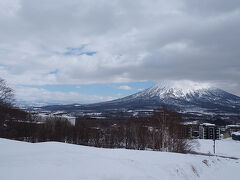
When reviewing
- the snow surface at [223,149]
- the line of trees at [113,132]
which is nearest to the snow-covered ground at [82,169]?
the line of trees at [113,132]

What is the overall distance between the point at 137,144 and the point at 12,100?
23991 millimetres


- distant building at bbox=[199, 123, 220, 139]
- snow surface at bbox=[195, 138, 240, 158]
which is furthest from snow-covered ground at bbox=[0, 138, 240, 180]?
snow surface at bbox=[195, 138, 240, 158]

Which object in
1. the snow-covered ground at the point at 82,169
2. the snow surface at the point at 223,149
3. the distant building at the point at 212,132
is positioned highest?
the snow-covered ground at the point at 82,169

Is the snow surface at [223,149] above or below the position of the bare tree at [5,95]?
below

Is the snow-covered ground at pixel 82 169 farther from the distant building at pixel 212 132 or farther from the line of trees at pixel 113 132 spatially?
the distant building at pixel 212 132

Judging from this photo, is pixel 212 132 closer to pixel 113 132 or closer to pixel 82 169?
pixel 113 132

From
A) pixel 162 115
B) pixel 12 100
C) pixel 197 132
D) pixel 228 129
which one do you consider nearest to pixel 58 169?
pixel 162 115

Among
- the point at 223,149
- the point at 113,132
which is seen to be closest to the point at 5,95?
the point at 113,132

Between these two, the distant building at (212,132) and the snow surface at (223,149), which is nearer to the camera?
the snow surface at (223,149)

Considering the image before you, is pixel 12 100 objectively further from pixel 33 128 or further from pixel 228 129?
pixel 228 129

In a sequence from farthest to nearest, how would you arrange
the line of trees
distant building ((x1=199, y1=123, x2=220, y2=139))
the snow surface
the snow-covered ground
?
distant building ((x1=199, y1=123, x2=220, y2=139)), the snow surface, the line of trees, the snow-covered ground

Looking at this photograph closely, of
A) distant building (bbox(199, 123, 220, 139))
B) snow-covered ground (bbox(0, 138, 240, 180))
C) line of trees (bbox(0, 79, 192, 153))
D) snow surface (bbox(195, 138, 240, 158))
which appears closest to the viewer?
snow-covered ground (bbox(0, 138, 240, 180))

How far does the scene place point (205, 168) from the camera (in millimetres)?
11867

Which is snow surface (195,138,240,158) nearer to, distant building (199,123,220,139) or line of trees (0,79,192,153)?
distant building (199,123,220,139)
